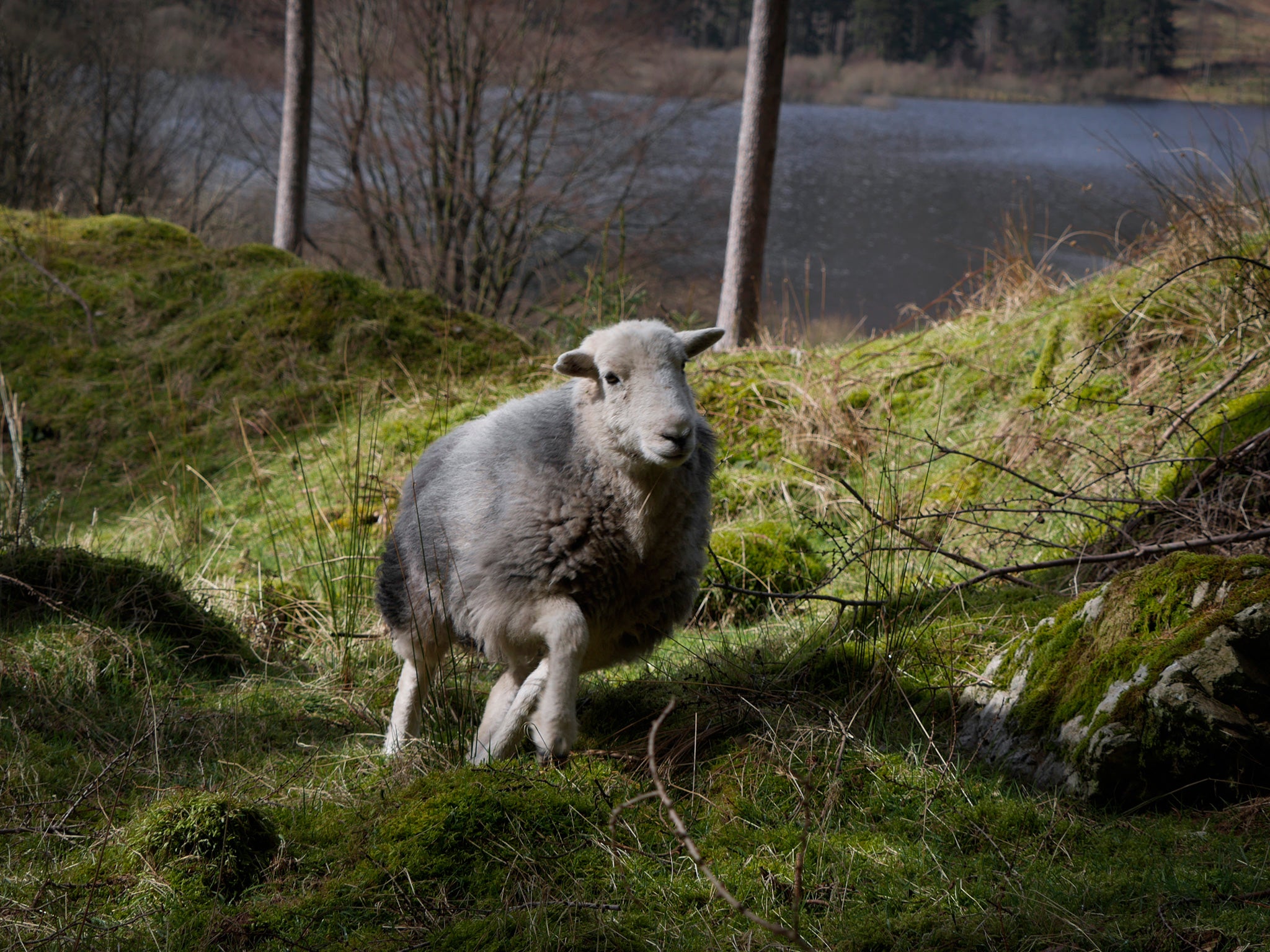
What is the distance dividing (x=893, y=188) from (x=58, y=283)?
20709 mm

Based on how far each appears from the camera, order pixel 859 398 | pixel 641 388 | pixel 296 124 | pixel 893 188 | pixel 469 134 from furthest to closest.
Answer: pixel 893 188
pixel 469 134
pixel 296 124
pixel 859 398
pixel 641 388

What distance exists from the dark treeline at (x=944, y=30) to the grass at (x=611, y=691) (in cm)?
1539

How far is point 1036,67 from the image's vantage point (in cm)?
2269

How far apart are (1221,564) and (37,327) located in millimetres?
8868

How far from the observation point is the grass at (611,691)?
7.14 ft

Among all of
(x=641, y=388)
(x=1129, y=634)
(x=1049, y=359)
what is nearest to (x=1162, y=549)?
(x=1129, y=634)

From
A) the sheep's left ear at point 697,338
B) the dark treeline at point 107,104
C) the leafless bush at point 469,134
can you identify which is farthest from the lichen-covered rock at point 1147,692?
the dark treeline at point 107,104

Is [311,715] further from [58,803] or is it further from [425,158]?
[425,158]

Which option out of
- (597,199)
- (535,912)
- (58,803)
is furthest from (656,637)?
(597,199)

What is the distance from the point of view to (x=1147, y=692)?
2.51 metres

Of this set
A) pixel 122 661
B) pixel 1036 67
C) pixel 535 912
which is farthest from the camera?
pixel 1036 67

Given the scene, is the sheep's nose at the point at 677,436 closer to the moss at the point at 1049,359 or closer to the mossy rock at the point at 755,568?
the mossy rock at the point at 755,568

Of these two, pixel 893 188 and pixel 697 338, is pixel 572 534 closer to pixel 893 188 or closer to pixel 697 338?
pixel 697 338

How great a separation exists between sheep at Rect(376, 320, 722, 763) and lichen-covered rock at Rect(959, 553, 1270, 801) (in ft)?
3.73
